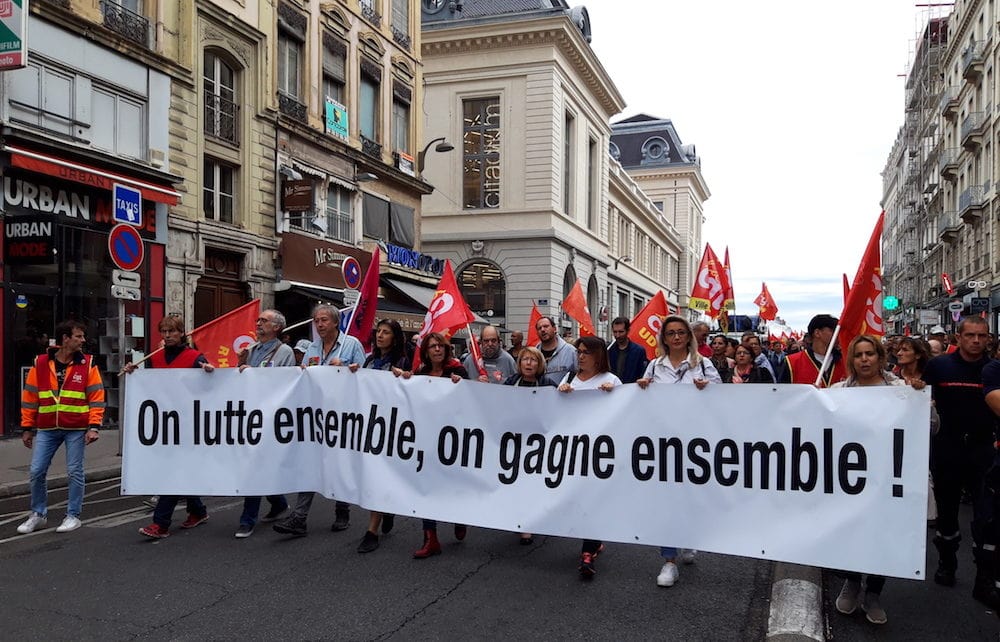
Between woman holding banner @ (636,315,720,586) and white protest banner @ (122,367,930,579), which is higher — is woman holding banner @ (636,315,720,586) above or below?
above

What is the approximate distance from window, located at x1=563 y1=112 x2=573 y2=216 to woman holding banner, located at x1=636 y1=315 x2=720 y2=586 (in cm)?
3558

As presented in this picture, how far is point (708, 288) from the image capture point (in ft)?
53.7

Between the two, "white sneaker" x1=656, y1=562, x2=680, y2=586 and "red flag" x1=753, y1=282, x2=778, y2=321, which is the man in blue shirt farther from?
"red flag" x1=753, y1=282, x2=778, y2=321

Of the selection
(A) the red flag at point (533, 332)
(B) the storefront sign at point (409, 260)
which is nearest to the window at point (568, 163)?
(B) the storefront sign at point (409, 260)

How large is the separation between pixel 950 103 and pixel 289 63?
37.4 m

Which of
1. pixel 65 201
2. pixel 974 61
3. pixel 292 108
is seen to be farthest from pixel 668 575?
pixel 974 61

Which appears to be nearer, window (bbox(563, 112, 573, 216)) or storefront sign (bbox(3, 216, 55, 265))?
storefront sign (bbox(3, 216, 55, 265))

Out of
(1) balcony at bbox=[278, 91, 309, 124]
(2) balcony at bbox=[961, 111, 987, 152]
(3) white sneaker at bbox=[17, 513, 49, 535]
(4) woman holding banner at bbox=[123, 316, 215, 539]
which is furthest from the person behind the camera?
(2) balcony at bbox=[961, 111, 987, 152]

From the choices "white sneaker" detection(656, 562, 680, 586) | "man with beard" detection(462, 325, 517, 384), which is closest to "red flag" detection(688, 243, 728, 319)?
"man with beard" detection(462, 325, 517, 384)

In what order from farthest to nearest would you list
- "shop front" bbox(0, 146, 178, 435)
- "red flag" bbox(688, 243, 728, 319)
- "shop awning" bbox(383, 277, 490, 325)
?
"shop awning" bbox(383, 277, 490, 325) < "red flag" bbox(688, 243, 728, 319) < "shop front" bbox(0, 146, 178, 435)

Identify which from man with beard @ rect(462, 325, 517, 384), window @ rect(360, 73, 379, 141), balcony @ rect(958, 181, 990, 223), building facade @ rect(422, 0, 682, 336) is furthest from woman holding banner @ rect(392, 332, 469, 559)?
balcony @ rect(958, 181, 990, 223)

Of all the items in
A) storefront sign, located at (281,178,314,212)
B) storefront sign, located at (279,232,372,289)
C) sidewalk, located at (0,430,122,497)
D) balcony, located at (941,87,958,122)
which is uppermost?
balcony, located at (941,87,958,122)

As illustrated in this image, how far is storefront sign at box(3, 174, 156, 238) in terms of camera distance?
13.0 m

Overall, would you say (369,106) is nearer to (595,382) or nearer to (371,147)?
(371,147)
